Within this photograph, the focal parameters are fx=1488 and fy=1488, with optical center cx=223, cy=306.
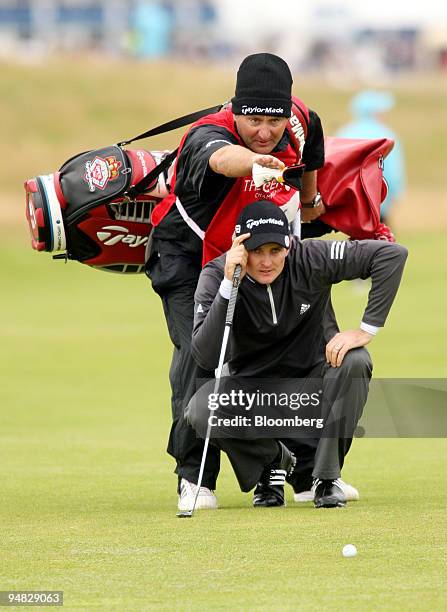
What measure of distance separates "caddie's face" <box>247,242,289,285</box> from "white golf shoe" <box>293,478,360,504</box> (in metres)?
1.00

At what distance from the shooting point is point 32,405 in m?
12.1

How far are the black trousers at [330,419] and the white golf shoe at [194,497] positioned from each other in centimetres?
17

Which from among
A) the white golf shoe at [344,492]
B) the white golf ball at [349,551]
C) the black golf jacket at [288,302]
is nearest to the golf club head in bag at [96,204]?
the black golf jacket at [288,302]

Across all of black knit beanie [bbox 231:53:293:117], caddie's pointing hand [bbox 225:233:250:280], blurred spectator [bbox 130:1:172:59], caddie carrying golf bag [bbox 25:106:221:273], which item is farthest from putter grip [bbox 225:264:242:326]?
blurred spectator [bbox 130:1:172:59]

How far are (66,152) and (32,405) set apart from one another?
27.6m

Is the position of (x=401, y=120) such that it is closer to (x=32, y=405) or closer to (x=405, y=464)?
(x=32, y=405)

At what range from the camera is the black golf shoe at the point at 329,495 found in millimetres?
6660

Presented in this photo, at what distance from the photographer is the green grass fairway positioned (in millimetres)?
4734

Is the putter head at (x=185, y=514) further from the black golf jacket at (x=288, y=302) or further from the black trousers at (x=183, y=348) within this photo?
the black golf jacket at (x=288, y=302)

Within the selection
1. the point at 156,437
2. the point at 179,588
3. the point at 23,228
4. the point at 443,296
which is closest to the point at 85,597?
the point at 179,588

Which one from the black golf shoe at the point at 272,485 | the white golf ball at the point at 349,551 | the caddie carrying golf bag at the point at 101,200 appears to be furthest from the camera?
the caddie carrying golf bag at the point at 101,200

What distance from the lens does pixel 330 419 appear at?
6.68m

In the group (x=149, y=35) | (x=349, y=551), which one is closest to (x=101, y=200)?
(x=349, y=551)

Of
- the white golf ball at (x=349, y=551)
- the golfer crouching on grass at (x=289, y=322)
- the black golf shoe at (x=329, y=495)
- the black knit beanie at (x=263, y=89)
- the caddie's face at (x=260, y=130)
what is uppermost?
the black knit beanie at (x=263, y=89)
